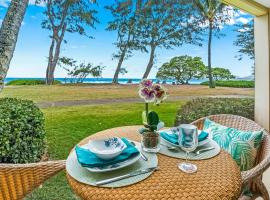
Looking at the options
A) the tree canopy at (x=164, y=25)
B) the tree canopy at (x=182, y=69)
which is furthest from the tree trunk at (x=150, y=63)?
the tree canopy at (x=182, y=69)

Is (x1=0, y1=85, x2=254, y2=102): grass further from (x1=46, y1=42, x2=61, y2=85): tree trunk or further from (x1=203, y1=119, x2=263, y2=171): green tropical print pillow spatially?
(x1=203, y1=119, x2=263, y2=171): green tropical print pillow

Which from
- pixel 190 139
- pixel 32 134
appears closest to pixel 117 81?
pixel 32 134

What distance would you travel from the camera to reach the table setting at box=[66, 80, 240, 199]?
1.03 metres

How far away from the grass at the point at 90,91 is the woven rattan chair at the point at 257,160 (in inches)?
42.6

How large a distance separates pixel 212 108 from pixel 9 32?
250 centimetres

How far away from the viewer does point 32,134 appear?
2117 millimetres

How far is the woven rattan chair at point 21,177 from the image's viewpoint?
4.60 feet

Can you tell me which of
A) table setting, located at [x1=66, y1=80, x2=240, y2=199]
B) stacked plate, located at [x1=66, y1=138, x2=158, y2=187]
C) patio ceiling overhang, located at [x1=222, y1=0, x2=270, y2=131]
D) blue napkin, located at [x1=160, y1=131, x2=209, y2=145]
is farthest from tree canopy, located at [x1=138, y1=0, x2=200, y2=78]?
stacked plate, located at [x1=66, y1=138, x2=158, y2=187]

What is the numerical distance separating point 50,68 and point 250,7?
1.92 m

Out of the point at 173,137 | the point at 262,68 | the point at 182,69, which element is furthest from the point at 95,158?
the point at 182,69

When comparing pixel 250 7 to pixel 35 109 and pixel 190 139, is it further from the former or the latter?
pixel 35 109

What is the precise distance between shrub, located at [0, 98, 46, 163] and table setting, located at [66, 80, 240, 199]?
2.85ft

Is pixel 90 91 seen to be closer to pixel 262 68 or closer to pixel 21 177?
pixel 21 177

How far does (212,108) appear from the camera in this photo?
3.41 metres
